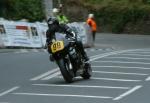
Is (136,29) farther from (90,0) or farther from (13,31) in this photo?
(13,31)

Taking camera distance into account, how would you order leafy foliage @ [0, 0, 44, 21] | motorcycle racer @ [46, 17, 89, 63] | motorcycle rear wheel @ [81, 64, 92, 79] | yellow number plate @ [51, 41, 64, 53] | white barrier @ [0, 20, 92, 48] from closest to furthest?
yellow number plate @ [51, 41, 64, 53] < motorcycle racer @ [46, 17, 89, 63] < motorcycle rear wheel @ [81, 64, 92, 79] < white barrier @ [0, 20, 92, 48] < leafy foliage @ [0, 0, 44, 21]

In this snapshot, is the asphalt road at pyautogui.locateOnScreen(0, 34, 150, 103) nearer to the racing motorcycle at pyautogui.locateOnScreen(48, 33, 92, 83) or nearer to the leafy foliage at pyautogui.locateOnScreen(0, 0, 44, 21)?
the racing motorcycle at pyautogui.locateOnScreen(48, 33, 92, 83)

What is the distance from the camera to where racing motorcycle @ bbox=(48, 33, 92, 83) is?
1470cm

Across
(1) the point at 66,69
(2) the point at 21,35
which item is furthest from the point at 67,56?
(2) the point at 21,35

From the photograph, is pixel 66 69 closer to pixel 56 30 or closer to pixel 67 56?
pixel 67 56

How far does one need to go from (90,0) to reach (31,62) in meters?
36.3

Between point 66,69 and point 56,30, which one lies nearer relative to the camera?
point 66,69

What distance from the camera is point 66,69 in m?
14.8

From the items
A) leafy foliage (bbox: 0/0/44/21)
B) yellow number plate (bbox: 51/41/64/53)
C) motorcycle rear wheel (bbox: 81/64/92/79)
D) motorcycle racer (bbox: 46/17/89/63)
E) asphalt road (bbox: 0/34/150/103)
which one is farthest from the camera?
leafy foliage (bbox: 0/0/44/21)

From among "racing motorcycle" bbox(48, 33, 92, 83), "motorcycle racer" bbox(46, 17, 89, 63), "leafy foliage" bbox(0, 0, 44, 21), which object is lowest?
"leafy foliage" bbox(0, 0, 44, 21)

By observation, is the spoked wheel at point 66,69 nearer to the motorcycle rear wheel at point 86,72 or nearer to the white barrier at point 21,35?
the motorcycle rear wheel at point 86,72

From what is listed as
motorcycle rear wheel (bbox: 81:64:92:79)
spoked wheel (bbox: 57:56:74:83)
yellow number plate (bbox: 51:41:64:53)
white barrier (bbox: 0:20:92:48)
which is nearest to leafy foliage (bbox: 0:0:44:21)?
white barrier (bbox: 0:20:92:48)

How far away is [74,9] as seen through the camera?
57094mm

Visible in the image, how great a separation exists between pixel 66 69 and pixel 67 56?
0.33 metres
